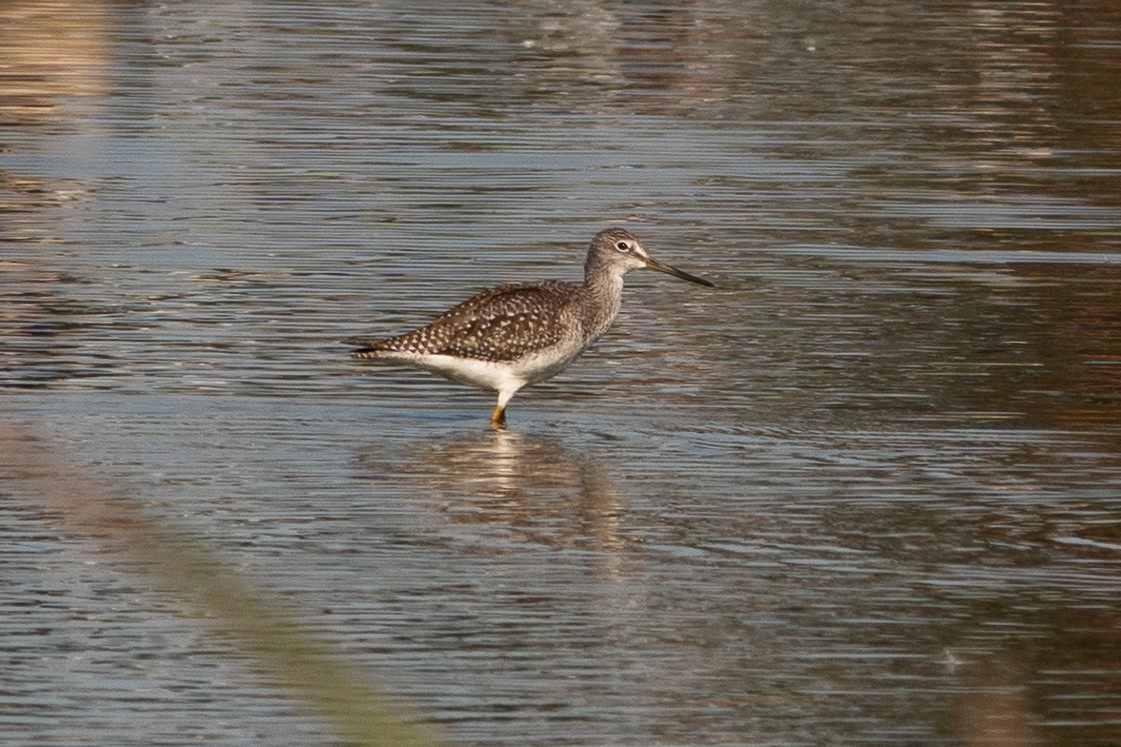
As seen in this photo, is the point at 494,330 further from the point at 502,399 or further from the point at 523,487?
the point at 523,487

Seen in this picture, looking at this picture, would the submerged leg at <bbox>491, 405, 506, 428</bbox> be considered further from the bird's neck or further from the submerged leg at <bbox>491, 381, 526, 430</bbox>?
the bird's neck

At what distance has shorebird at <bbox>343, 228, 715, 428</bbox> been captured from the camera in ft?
39.4

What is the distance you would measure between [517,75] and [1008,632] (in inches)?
812

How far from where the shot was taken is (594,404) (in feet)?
42.3

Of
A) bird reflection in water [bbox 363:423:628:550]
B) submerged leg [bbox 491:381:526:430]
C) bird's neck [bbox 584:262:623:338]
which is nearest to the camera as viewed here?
bird reflection in water [bbox 363:423:628:550]

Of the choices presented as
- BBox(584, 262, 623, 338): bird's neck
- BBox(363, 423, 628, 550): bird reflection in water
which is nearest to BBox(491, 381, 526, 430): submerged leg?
BBox(363, 423, 628, 550): bird reflection in water

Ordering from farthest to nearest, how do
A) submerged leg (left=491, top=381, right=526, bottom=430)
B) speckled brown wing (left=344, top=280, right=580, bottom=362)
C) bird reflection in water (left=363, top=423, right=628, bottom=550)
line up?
submerged leg (left=491, top=381, right=526, bottom=430), speckled brown wing (left=344, top=280, right=580, bottom=362), bird reflection in water (left=363, top=423, right=628, bottom=550)

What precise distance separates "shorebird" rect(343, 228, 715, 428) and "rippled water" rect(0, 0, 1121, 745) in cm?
35

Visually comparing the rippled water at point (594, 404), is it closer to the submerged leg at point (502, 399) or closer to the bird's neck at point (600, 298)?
the submerged leg at point (502, 399)

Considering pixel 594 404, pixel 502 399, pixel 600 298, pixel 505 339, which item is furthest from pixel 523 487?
pixel 600 298

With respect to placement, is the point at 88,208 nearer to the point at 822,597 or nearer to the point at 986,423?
the point at 986,423

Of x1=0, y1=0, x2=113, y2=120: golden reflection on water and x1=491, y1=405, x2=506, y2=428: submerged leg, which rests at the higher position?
x1=491, y1=405, x2=506, y2=428: submerged leg

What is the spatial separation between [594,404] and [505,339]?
38.3 inches

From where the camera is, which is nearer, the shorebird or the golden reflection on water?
the shorebird
